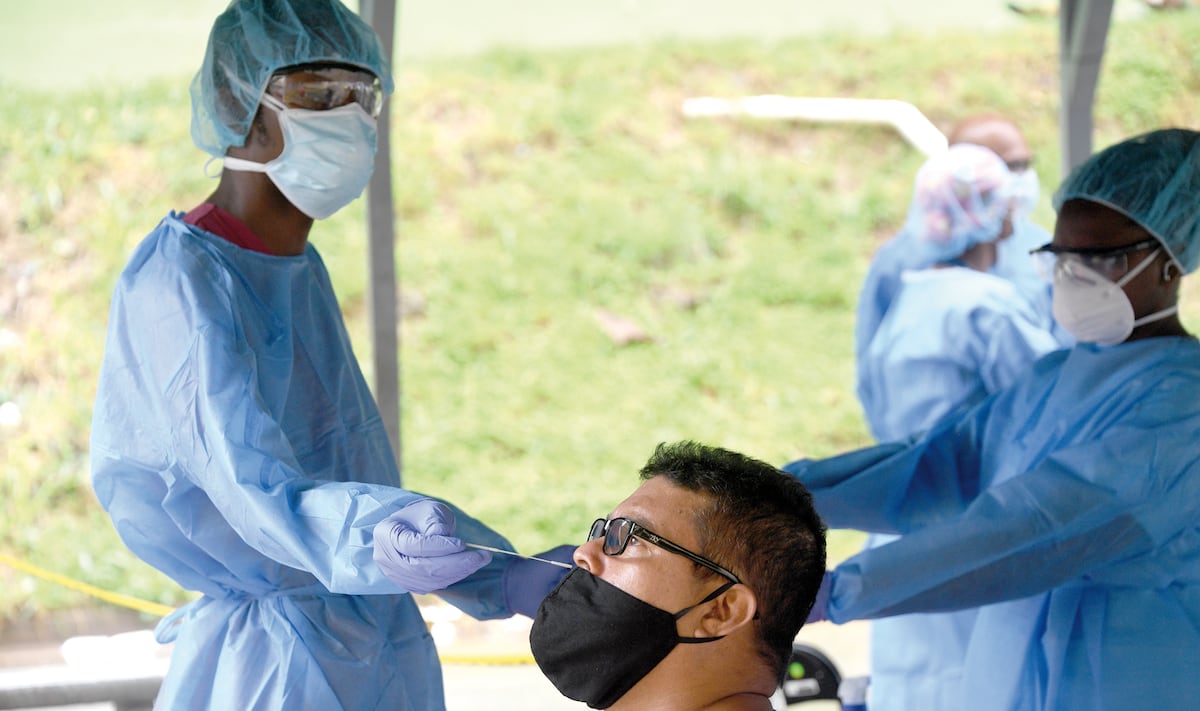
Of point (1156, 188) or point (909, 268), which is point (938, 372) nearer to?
point (909, 268)

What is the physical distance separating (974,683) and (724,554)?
1.14m

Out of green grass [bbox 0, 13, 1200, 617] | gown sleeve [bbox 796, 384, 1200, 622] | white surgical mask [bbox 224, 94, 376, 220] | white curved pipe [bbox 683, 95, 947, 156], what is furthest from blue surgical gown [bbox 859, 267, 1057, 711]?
white curved pipe [bbox 683, 95, 947, 156]

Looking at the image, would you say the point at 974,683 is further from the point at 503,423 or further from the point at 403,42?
the point at 403,42

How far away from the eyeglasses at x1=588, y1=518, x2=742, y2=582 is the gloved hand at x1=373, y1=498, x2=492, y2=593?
20 cm

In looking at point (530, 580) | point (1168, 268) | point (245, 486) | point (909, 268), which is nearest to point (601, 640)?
point (530, 580)

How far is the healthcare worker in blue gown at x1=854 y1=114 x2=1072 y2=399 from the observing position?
4.10 metres

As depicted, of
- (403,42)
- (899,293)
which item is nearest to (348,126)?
(899,293)

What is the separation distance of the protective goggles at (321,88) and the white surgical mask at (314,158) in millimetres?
16

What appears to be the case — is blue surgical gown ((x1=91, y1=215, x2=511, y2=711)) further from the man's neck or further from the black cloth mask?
the black cloth mask

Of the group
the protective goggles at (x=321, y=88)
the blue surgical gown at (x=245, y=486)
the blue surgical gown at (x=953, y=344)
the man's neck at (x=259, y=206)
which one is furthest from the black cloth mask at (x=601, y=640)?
the blue surgical gown at (x=953, y=344)

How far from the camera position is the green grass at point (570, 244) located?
7.78 m

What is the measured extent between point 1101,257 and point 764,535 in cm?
121

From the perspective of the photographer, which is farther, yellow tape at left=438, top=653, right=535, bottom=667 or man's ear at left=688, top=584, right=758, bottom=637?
yellow tape at left=438, top=653, right=535, bottom=667

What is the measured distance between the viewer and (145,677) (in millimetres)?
4328
